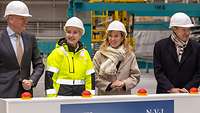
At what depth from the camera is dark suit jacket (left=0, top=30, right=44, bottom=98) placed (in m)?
3.44

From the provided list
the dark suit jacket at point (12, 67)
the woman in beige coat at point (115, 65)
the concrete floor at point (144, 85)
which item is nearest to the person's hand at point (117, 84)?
the woman in beige coat at point (115, 65)

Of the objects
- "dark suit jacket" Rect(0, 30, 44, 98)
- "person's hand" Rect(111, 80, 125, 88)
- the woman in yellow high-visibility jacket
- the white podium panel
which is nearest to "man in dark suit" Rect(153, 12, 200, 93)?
"person's hand" Rect(111, 80, 125, 88)

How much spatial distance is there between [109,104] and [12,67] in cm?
97

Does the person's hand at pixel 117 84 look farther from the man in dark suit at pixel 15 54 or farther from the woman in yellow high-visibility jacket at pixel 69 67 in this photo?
the man in dark suit at pixel 15 54

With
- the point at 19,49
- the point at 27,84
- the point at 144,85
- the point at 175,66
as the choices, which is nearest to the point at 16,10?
the point at 19,49

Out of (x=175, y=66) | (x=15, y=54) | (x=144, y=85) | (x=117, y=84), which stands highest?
(x=15, y=54)

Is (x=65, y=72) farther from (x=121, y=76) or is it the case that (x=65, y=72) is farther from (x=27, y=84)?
(x=121, y=76)

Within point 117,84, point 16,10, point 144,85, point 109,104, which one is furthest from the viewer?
point 144,85

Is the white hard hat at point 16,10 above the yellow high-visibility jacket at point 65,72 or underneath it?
above

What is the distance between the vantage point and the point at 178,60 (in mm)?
3871

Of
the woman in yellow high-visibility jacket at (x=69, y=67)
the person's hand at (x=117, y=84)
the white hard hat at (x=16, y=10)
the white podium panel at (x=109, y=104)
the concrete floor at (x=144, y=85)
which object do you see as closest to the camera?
the white podium panel at (x=109, y=104)

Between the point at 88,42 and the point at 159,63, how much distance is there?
3.33 m

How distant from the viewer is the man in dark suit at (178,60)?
3.83 metres

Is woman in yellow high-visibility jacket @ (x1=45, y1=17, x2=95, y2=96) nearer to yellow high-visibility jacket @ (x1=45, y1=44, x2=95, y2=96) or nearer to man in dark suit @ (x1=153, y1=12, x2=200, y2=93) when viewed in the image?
yellow high-visibility jacket @ (x1=45, y1=44, x2=95, y2=96)
